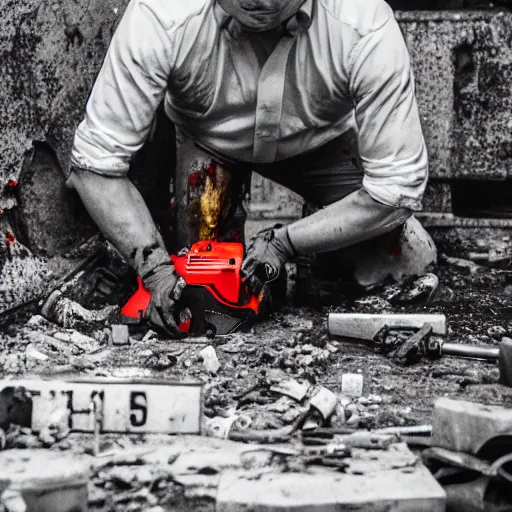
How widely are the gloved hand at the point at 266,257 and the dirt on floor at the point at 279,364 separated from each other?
227 millimetres

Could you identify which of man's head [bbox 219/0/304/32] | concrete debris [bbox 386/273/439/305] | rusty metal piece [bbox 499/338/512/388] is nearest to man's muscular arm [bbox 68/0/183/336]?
man's head [bbox 219/0/304/32]

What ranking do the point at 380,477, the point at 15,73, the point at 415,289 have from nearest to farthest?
the point at 380,477, the point at 15,73, the point at 415,289

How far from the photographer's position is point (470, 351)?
3547 mm

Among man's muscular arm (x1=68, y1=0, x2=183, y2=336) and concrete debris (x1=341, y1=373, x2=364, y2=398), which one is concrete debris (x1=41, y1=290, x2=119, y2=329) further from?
concrete debris (x1=341, y1=373, x2=364, y2=398)

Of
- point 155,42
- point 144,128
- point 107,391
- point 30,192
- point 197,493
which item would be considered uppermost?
point 155,42

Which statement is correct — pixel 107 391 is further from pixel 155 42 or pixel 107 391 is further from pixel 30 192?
pixel 30 192

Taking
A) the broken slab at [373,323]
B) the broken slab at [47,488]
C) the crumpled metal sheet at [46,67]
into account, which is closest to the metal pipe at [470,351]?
the broken slab at [373,323]

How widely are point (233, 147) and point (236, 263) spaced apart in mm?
569

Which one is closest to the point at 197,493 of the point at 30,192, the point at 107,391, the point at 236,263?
the point at 107,391

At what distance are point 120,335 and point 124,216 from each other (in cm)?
47

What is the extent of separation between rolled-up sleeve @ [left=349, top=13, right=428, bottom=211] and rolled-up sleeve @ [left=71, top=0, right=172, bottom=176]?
29.9 inches

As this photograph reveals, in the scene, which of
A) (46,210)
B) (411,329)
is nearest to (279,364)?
(411,329)

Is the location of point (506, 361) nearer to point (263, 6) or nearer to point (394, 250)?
point (394, 250)

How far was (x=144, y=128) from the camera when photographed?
3703 mm
